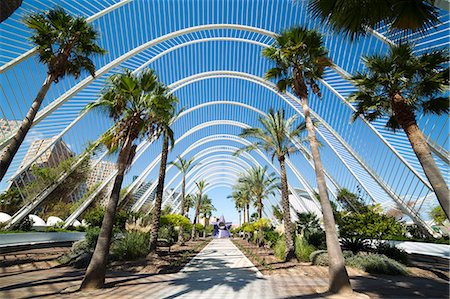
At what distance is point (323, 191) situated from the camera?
8.16 metres

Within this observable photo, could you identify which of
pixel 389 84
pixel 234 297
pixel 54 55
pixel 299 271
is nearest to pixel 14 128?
pixel 54 55

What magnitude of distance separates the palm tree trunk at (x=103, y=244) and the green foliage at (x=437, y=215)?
30.9 metres

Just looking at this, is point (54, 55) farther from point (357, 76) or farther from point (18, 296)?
point (357, 76)

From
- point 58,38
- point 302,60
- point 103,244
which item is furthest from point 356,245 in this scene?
point 58,38

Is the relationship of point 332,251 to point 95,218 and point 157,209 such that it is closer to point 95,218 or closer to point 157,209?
point 157,209

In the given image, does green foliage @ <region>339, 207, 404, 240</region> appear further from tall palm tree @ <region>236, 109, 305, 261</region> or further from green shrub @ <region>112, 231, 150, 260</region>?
green shrub @ <region>112, 231, 150, 260</region>

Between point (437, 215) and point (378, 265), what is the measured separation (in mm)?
26372

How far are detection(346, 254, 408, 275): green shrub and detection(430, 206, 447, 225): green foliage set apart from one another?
21801mm

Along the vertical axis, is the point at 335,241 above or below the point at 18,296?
above

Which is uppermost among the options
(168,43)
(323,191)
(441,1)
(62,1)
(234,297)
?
(168,43)

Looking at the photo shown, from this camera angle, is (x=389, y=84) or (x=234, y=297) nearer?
(x=234, y=297)

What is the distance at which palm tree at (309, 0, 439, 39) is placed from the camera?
562cm

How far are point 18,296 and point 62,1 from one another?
14748 millimetres

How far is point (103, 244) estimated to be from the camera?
7.34m
